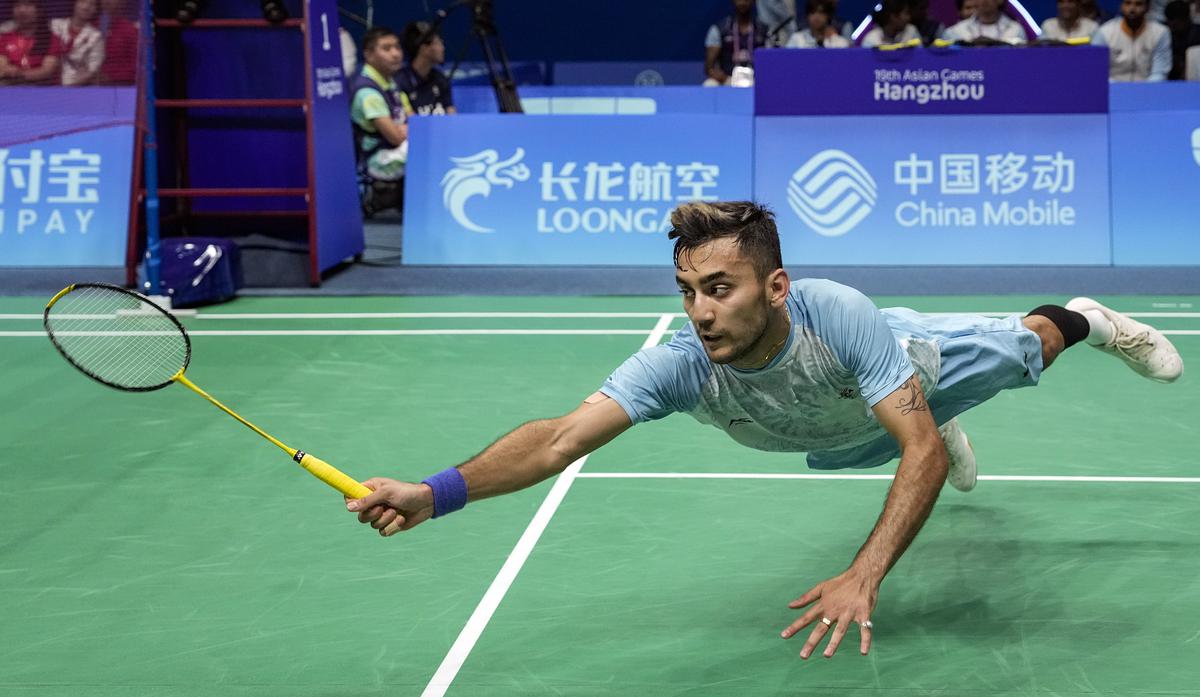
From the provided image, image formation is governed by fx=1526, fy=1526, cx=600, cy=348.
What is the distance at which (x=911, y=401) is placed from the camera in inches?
146

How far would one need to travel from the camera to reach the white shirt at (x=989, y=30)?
1355 centimetres

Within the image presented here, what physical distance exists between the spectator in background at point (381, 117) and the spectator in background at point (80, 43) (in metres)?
2.70

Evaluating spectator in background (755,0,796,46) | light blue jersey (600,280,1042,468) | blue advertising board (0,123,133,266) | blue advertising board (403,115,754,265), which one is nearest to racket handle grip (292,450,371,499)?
light blue jersey (600,280,1042,468)

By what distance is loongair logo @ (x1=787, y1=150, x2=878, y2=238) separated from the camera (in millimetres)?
10766

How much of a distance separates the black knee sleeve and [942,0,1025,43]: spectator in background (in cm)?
873

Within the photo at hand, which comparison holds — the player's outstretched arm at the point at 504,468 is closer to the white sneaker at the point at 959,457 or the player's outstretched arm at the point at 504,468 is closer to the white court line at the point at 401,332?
the white sneaker at the point at 959,457

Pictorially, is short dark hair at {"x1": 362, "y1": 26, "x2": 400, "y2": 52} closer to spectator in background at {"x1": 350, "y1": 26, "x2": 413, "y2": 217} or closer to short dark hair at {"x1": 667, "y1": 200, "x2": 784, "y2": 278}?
spectator in background at {"x1": 350, "y1": 26, "x2": 413, "y2": 217}

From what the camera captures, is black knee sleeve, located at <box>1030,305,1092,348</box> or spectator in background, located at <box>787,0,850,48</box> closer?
black knee sleeve, located at <box>1030,305,1092,348</box>

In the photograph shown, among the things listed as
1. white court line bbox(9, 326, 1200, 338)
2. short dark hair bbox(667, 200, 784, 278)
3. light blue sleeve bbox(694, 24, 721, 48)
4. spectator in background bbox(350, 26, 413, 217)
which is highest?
light blue sleeve bbox(694, 24, 721, 48)

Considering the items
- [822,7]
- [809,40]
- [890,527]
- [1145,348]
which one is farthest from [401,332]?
[822,7]

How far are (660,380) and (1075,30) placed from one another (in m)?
11.3

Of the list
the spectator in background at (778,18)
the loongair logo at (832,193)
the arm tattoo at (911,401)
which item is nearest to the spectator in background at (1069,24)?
the spectator in background at (778,18)

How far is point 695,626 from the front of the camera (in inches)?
168

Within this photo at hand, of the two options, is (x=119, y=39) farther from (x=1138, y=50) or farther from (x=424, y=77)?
(x=1138, y=50)
